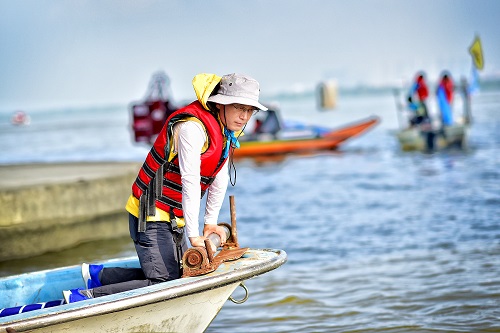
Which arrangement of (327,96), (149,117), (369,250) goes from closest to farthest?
(369,250)
(149,117)
(327,96)

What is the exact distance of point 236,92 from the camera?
4.74m

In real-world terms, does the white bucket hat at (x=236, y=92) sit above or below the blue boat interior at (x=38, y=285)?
above

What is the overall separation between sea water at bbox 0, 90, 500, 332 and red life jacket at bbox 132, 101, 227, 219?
7.32 feet

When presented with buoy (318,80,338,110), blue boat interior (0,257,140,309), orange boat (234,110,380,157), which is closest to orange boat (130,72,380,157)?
orange boat (234,110,380,157)

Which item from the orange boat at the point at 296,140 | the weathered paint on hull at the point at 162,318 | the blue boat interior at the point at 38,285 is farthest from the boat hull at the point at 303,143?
the weathered paint on hull at the point at 162,318

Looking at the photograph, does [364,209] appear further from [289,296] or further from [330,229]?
[289,296]

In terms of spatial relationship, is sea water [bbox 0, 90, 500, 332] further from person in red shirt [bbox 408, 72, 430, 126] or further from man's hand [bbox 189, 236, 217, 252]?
person in red shirt [bbox 408, 72, 430, 126]

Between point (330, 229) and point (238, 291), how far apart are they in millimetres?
3670

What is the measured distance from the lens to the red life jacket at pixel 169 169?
4750mm

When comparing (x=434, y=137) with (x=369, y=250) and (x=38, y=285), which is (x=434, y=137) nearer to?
(x=369, y=250)

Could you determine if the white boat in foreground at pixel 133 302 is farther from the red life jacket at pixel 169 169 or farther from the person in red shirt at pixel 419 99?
the person in red shirt at pixel 419 99

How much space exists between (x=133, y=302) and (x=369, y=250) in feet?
18.3

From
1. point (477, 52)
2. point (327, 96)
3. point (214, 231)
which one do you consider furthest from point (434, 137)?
point (327, 96)

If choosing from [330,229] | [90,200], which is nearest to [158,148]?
[90,200]
